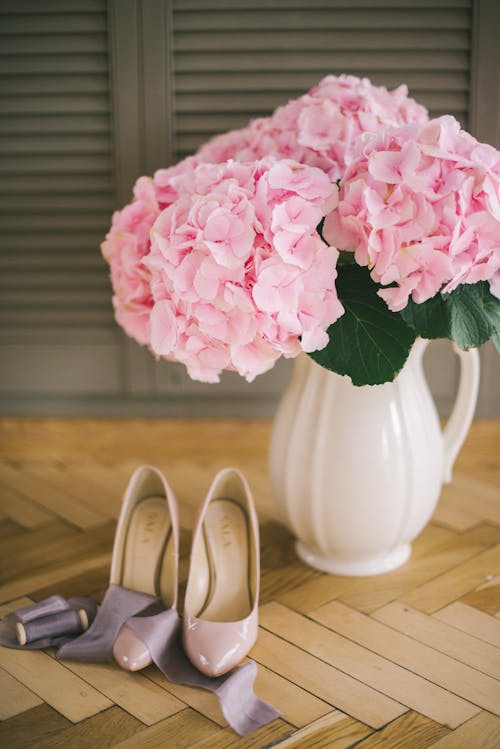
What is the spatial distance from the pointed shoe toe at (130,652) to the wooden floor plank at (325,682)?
130 millimetres

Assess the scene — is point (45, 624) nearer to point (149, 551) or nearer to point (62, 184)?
point (149, 551)

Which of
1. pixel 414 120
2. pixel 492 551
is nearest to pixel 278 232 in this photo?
pixel 414 120

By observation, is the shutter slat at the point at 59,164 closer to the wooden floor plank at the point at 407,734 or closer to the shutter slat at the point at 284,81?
the shutter slat at the point at 284,81

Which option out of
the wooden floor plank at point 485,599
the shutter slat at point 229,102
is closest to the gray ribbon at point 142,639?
the wooden floor plank at point 485,599

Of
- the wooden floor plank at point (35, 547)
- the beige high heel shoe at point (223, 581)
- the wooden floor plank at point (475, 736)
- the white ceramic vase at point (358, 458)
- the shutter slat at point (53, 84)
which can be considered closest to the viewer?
the wooden floor plank at point (475, 736)

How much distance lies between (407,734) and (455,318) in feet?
1.41

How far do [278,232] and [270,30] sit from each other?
69 cm

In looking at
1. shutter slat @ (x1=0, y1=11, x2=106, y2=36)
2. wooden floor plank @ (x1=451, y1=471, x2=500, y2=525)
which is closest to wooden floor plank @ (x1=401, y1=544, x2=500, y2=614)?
wooden floor plank @ (x1=451, y1=471, x2=500, y2=525)

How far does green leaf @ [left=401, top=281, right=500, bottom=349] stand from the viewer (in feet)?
2.94

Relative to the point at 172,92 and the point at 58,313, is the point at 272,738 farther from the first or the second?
the point at 172,92

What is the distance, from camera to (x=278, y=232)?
33.5 inches

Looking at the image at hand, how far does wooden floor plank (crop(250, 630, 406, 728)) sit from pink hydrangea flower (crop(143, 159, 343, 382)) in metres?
0.34

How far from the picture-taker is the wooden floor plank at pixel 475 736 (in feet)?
2.74

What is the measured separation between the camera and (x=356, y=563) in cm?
115
